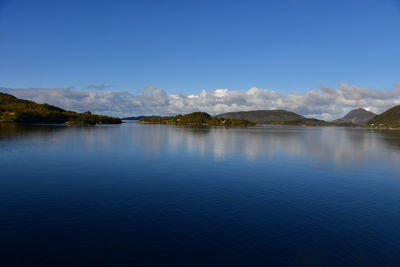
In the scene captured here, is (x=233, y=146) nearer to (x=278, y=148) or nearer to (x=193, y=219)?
(x=278, y=148)

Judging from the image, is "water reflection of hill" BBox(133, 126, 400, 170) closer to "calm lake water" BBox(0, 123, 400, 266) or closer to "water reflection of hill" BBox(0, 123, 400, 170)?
"water reflection of hill" BBox(0, 123, 400, 170)

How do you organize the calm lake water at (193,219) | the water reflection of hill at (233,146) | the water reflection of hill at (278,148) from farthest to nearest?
the water reflection of hill at (278,148), the water reflection of hill at (233,146), the calm lake water at (193,219)

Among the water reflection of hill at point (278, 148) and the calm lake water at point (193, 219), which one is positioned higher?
the water reflection of hill at point (278, 148)

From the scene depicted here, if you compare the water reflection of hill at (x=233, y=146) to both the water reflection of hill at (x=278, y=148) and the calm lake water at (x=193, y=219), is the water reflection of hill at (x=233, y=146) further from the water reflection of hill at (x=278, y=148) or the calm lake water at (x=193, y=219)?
the calm lake water at (x=193, y=219)

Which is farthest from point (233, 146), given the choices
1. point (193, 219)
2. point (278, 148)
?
point (193, 219)

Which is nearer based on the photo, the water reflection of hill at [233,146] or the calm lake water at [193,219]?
the calm lake water at [193,219]

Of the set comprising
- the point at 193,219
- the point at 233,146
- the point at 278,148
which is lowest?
the point at 193,219

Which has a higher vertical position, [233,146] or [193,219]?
[233,146]

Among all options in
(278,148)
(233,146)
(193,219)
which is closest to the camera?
(193,219)

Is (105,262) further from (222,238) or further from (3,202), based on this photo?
(3,202)

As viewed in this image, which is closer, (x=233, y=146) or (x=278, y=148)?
(x=278, y=148)

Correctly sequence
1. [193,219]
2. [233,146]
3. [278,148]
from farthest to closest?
[233,146] → [278,148] → [193,219]

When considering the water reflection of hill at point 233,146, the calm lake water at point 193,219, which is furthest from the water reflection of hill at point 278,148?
the calm lake water at point 193,219

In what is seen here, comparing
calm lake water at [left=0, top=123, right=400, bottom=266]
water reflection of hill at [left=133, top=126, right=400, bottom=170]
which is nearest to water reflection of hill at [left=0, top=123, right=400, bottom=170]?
water reflection of hill at [left=133, top=126, right=400, bottom=170]
